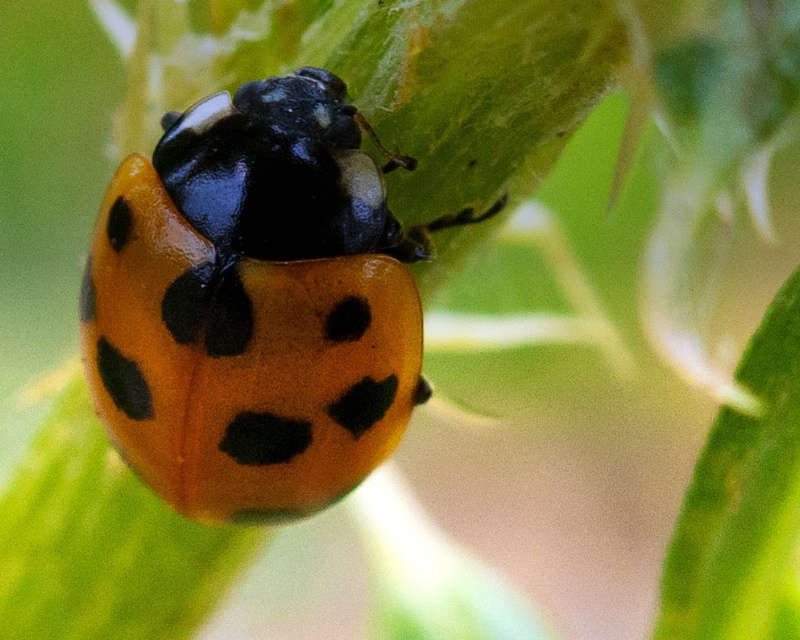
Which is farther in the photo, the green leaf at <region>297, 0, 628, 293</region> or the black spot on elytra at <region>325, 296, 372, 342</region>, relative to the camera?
the black spot on elytra at <region>325, 296, 372, 342</region>

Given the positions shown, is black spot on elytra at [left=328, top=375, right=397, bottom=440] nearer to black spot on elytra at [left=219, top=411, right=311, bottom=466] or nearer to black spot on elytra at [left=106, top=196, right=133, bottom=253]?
black spot on elytra at [left=219, top=411, right=311, bottom=466]

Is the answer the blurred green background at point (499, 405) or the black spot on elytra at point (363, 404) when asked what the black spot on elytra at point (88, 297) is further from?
the blurred green background at point (499, 405)

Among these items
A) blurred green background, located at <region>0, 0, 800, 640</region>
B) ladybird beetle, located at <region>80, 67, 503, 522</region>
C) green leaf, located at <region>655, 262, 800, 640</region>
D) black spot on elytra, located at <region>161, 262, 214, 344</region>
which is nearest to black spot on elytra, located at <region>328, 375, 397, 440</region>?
ladybird beetle, located at <region>80, 67, 503, 522</region>

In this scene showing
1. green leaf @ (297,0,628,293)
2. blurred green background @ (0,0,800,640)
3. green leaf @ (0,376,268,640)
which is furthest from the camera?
blurred green background @ (0,0,800,640)

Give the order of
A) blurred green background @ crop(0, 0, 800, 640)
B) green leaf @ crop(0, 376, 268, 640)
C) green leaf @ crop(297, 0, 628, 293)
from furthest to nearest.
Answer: blurred green background @ crop(0, 0, 800, 640) → green leaf @ crop(0, 376, 268, 640) → green leaf @ crop(297, 0, 628, 293)

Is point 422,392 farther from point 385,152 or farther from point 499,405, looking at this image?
point 499,405

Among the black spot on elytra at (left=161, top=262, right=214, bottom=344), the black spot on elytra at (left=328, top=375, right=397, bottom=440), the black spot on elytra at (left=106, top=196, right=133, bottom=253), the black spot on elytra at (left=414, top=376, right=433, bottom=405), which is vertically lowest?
the black spot on elytra at (left=414, top=376, right=433, bottom=405)

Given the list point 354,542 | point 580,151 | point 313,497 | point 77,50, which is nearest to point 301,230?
point 313,497

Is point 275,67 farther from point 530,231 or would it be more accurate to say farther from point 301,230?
point 530,231
